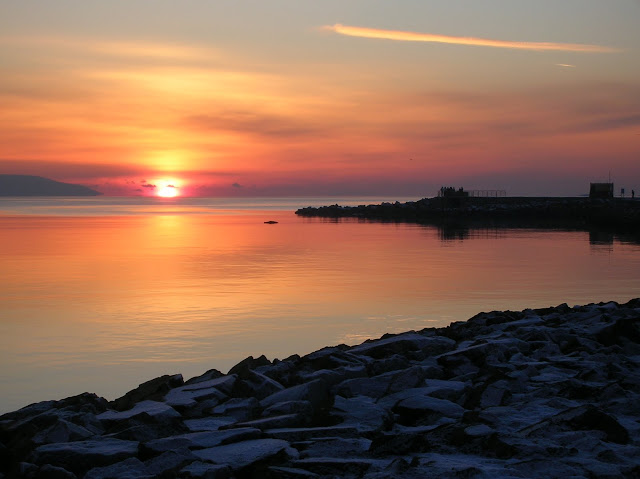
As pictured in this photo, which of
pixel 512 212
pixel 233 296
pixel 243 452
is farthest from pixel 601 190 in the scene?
pixel 243 452

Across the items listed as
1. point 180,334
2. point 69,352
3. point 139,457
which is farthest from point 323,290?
point 139,457

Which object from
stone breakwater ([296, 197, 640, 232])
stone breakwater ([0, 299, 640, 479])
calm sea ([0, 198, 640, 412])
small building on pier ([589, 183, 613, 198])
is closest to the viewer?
stone breakwater ([0, 299, 640, 479])

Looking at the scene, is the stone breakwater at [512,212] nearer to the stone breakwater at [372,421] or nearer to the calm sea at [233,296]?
the calm sea at [233,296]

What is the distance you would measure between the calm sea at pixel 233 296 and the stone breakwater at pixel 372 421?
2.59 meters

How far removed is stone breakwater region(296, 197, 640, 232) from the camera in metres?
48.9

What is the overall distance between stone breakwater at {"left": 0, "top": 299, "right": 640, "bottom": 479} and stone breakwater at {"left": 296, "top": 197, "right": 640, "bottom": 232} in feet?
126

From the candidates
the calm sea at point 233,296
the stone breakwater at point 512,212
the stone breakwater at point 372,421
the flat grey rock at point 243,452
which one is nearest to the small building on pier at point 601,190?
the stone breakwater at point 512,212

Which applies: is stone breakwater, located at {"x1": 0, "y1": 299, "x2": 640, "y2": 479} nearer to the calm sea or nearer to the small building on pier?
the calm sea

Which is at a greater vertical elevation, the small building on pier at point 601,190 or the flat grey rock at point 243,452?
the small building on pier at point 601,190

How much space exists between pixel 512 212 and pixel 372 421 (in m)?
57.4

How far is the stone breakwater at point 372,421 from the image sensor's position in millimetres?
4535

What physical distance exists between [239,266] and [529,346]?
49.1 feet

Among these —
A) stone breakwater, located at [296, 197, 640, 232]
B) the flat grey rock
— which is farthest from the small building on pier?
the flat grey rock

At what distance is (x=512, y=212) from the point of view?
6059 cm
